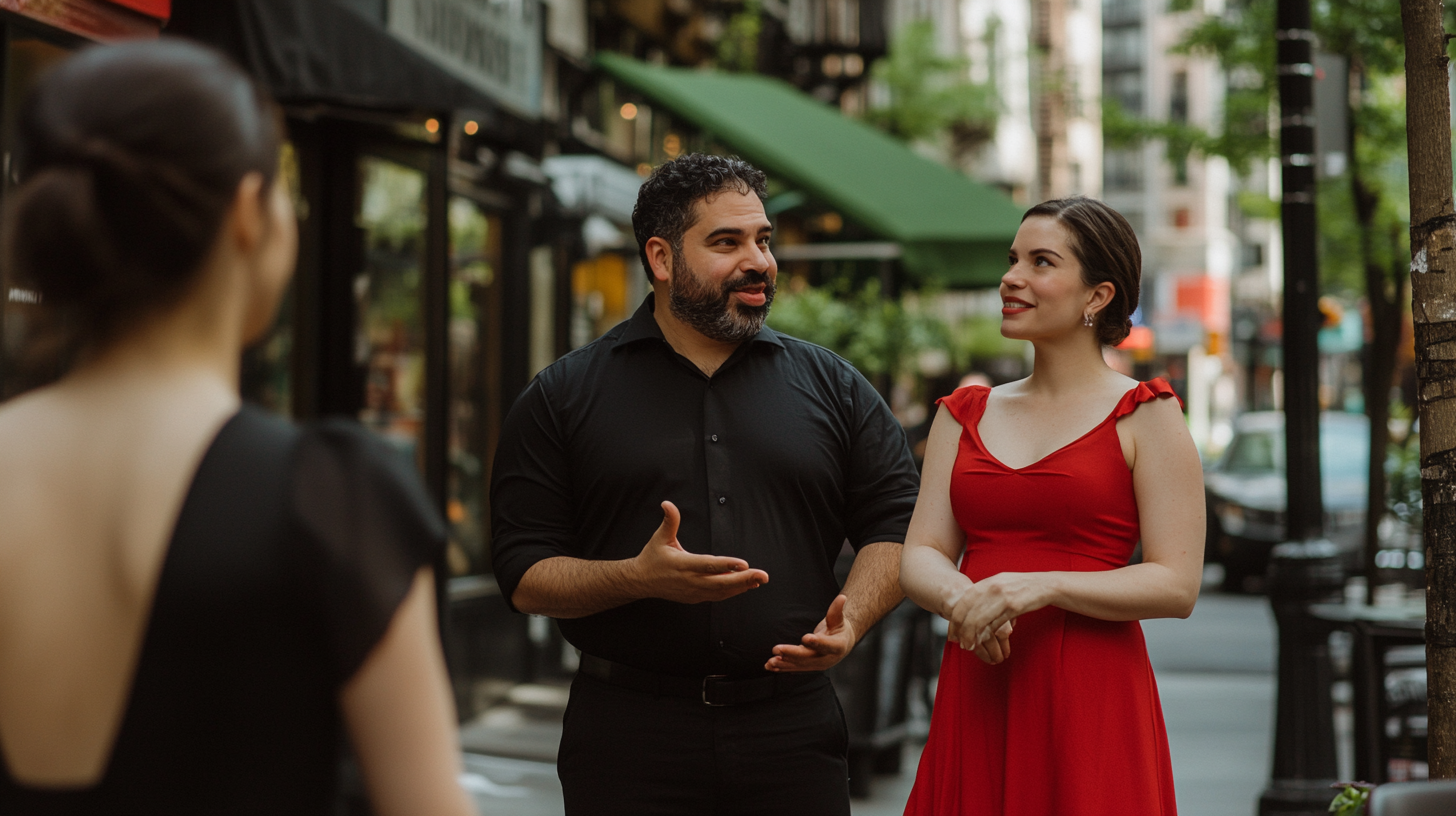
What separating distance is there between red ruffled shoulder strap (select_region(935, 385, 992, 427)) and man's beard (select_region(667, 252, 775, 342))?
461 mm

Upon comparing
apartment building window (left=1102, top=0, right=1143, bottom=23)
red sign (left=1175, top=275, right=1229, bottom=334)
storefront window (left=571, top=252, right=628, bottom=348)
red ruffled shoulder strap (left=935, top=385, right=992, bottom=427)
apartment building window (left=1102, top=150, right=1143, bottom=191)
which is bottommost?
red ruffled shoulder strap (left=935, top=385, right=992, bottom=427)

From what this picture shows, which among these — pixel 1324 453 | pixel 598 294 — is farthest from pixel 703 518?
pixel 1324 453

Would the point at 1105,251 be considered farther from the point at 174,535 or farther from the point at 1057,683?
the point at 174,535

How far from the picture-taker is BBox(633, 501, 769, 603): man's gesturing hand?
2631 mm

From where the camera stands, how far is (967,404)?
127 inches

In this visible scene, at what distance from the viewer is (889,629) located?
23.3ft

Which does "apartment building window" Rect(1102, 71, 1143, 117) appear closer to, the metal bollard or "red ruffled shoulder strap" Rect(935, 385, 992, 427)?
the metal bollard

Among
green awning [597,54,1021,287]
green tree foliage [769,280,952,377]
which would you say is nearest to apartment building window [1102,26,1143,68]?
green awning [597,54,1021,287]

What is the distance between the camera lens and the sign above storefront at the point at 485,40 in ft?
21.6

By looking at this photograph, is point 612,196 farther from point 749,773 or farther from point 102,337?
point 102,337

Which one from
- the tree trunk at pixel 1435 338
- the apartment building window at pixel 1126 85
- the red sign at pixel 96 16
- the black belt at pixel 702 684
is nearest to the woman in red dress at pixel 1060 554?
the black belt at pixel 702 684

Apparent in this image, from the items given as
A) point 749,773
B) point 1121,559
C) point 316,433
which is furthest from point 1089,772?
point 316,433

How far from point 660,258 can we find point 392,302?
5048 mm

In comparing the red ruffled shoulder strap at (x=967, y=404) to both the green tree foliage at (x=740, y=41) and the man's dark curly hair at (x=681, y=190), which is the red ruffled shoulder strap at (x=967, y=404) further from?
the green tree foliage at (x=740, y=41)
